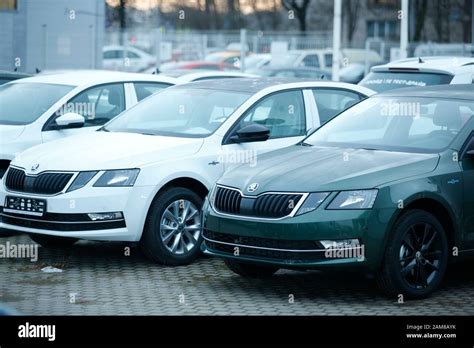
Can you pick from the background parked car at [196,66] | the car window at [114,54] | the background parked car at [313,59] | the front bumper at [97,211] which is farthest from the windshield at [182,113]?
the car window at [114,54]

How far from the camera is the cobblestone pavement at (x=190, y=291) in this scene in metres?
7.88

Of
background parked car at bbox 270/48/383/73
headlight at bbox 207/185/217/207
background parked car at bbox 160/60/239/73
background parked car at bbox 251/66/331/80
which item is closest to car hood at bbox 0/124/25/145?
headlight at bbox 207/185/217/207

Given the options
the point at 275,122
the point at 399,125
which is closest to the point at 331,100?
the point at 275,122

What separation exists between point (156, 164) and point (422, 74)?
5.63 m

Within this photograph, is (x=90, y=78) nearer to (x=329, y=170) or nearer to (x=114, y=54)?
(x=329, y=170)

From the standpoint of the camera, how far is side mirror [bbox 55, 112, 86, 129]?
1105 centimetres

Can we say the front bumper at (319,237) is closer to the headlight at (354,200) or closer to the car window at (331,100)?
the headlight at (354,200)

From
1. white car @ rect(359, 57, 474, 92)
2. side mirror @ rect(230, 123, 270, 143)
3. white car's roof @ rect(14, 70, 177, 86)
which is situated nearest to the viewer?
side mirror @ rect(230, 123, 270, 143)

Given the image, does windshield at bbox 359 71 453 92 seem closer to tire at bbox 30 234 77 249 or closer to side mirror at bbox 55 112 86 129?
side mirror at bbox 55 112 86 129

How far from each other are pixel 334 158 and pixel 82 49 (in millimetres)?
17729

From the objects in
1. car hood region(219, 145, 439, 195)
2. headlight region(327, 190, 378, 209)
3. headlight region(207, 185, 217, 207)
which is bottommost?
headlight region(207, 185, 217, 207)

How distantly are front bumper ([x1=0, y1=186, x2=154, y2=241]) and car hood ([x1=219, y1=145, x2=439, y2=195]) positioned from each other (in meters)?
1.04

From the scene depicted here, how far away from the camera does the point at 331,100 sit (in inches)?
432

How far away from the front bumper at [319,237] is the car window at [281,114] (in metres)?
2.37
